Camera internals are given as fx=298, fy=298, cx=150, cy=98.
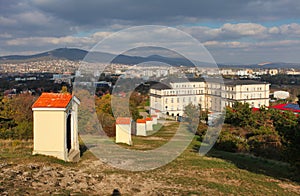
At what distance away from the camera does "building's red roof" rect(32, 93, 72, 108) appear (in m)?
8.96

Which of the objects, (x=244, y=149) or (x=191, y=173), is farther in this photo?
(x=244, y=149)

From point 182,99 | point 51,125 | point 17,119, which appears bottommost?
point 182,99

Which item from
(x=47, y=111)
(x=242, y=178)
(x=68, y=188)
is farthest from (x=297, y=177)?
(x=47, y=111)

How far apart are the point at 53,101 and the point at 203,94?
50284mm

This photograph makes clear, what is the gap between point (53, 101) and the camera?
9211mm

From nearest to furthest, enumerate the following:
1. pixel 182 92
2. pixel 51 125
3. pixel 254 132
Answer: pixel 51 125
pixel 254 132
pixel 182 92

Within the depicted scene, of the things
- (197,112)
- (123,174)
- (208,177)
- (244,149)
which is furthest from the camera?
(197,112)

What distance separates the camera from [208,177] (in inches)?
375

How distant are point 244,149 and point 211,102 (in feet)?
128

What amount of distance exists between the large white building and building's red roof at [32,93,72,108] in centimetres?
4439

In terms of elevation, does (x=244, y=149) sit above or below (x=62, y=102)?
below

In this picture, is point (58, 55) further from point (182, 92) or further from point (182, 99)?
point (182, 99)

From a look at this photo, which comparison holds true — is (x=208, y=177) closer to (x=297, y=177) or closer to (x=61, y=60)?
(x=297, y=177)

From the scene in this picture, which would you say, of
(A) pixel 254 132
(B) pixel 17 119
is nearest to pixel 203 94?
(A) pixel 254 132
